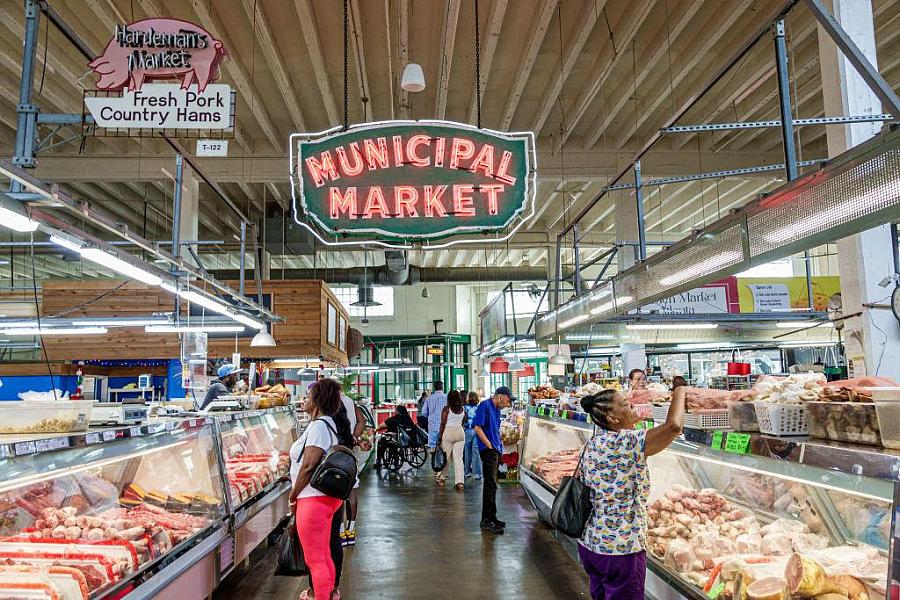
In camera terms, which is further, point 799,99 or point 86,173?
point 86,173

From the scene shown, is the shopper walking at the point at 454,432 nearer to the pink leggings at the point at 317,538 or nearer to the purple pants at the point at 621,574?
the pink leggings at the point at 317,538

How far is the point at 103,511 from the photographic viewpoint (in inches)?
154

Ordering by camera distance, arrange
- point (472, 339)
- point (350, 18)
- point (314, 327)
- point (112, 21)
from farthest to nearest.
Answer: point (472, 339)
point (314, 327)
point (350, 18)
point (112, 21)

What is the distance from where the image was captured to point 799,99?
10.1 metres

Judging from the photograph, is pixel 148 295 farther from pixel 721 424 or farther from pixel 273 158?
pixel 721 424

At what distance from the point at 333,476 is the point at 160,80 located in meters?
3.05

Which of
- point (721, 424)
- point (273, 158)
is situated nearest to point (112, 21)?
point (273, 158)

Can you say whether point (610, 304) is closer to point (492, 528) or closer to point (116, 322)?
point (492, 528)

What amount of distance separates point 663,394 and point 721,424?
1789mm

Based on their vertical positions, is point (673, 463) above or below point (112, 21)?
below

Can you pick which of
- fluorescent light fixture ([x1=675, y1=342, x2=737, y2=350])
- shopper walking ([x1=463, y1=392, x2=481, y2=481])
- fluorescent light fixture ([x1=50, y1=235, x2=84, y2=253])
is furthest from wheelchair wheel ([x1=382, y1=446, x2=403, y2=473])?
fluorescent light fixture ([x1=50, y1=235, x2=84, y2=253])

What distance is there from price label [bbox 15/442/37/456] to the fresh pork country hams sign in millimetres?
2390

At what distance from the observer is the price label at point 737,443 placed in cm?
300

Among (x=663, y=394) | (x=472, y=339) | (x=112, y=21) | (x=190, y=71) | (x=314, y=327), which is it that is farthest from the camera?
(x=472, y=339)
